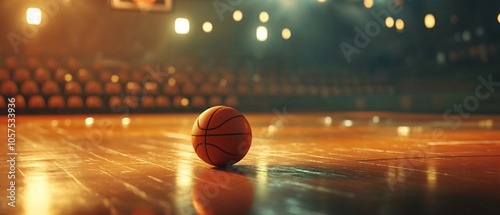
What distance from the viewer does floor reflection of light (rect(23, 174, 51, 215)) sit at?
2.03m

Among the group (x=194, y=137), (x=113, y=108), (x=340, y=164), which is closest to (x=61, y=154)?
(x=194, y=137)

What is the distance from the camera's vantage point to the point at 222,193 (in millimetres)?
2377

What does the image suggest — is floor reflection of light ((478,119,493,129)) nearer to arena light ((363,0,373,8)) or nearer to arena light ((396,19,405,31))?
arena light ((396,19,405,31))

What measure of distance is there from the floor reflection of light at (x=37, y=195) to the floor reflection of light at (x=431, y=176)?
1.69 metres

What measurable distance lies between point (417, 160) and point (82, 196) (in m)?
2.36

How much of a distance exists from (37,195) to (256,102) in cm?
1256

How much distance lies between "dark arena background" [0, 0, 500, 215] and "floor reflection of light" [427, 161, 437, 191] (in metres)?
0.02

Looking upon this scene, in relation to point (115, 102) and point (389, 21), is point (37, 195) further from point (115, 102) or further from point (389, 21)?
point (389, 21)

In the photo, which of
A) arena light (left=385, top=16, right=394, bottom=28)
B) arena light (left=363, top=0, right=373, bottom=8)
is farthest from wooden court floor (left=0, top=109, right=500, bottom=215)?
arena light (left=363, top=0, right=373, bottom=8)

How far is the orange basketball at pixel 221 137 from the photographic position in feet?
10.6

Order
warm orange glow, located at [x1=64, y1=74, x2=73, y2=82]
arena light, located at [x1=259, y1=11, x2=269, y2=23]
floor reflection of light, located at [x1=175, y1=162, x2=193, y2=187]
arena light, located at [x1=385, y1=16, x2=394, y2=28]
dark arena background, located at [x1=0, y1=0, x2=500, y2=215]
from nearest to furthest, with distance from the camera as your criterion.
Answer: dark arena background, located at [x1=0, y1=0, x2=500, y2=215], floor reflection of light, located at [x1=175, y1=162, x2=193, y2=187], warm orange glow, located at [x1=64, y1=74, x2=73, y2=82], arena light, located at [x1=385, y1=16, x2=394, y2=28], arena light, located at [x1=259, y1=11, x2=269, y2=23]

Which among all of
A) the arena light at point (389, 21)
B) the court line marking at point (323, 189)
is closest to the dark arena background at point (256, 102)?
the court line marking at point (323, 189)

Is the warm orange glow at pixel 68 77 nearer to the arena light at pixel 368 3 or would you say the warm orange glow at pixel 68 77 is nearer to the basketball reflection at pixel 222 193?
the arena light at pixel 368 3

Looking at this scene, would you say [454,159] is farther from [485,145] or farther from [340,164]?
[485,145]
